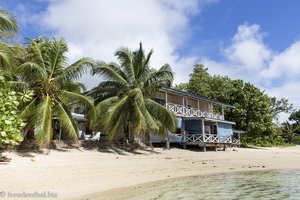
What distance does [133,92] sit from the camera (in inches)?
873

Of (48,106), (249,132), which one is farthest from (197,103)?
(48,106)

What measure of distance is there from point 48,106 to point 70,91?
2.38m

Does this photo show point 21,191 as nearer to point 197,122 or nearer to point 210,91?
point 197,122

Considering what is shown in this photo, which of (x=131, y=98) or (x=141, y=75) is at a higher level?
(x=141, y=75)

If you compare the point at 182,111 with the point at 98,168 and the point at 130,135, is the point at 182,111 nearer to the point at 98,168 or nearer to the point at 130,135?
the point at 130,135

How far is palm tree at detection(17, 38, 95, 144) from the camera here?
17922 millimetres

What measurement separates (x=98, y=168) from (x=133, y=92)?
7.57 metres

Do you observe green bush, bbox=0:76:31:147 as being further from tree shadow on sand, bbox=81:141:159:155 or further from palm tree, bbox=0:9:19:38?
tree shadow on sand, bbox=81:141:159:155

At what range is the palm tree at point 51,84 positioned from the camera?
706 inches

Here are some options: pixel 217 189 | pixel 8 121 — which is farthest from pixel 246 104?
pixel 8 121

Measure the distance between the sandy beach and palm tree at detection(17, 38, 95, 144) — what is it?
192 cm

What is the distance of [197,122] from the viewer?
29750 mm

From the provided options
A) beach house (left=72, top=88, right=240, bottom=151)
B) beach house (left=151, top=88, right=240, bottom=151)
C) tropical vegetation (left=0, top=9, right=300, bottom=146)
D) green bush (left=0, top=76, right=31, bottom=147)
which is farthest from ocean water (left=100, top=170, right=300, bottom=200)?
beach house (left=151, top=88, right=240, bottom=151)

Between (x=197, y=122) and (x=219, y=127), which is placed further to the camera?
(x=219, y=127)
